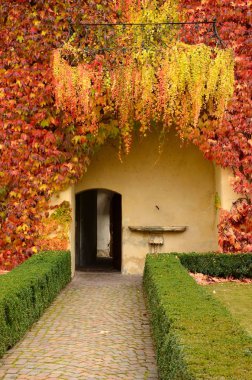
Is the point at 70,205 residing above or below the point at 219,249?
above

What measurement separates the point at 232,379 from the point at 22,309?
3361 millimetres

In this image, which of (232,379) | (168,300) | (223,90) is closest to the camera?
(232,379)

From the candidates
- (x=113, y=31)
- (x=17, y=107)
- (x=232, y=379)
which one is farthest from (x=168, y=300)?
(x=113, y=31)

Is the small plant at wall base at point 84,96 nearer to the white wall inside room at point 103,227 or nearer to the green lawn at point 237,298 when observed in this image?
the green lawn at point 237,298

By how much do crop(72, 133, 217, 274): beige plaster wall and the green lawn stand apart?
238cm

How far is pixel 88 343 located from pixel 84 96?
515 cm

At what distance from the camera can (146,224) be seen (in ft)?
35.8

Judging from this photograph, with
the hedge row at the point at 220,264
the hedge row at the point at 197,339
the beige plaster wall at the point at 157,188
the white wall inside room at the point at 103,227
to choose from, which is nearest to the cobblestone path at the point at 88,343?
the hedge row at the point at 197,339

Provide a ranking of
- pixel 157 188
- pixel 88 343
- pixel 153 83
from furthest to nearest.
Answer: pixel 157 188 → pixel 153 83 → pixel 88 343

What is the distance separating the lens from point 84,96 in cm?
938

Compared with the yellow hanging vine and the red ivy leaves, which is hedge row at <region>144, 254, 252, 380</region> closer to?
the red ivy leaves

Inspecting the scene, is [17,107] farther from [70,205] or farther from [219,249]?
[219,249]

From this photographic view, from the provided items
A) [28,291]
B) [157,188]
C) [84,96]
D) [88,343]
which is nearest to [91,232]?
[157,188]

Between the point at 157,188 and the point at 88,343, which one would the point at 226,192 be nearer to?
the point at 157,188
